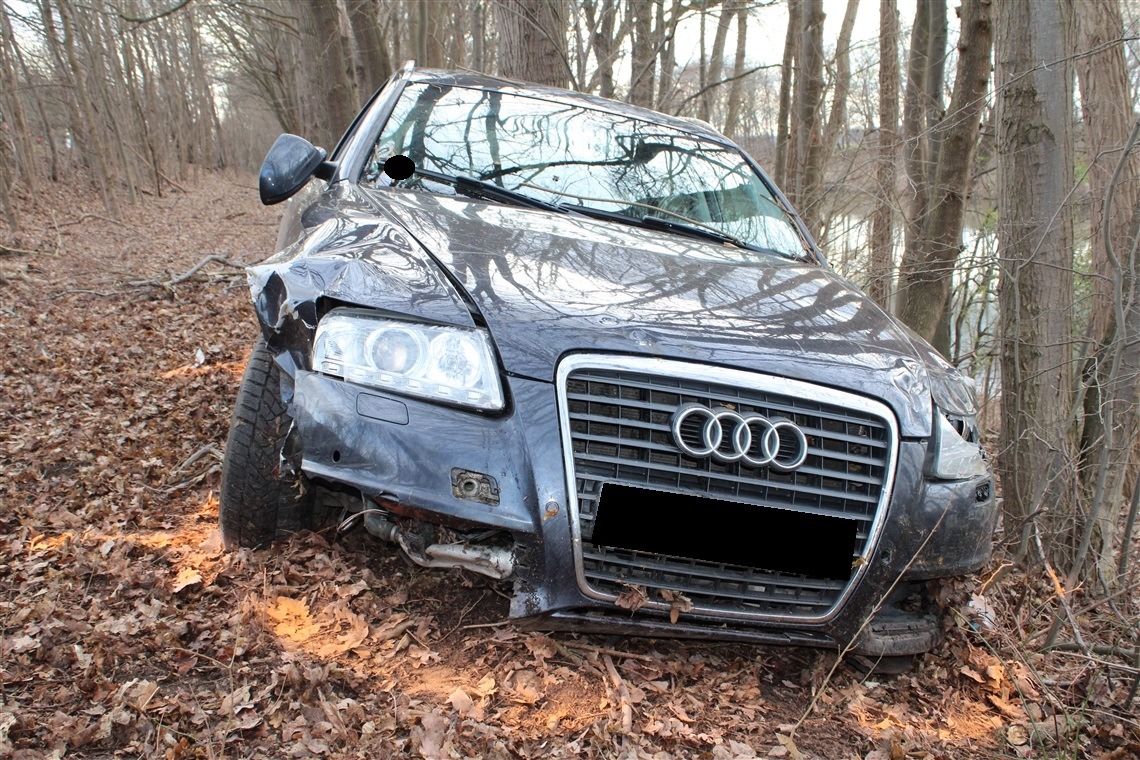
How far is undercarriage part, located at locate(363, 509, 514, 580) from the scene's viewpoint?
6.64ft

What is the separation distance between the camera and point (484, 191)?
3.12m

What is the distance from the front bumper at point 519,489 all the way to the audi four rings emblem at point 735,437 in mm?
263

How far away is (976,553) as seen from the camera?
2.33 meters

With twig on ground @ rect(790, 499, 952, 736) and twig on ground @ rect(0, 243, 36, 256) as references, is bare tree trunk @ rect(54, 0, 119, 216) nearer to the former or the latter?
twig on ground @ rect(0, 243, 36, 256)

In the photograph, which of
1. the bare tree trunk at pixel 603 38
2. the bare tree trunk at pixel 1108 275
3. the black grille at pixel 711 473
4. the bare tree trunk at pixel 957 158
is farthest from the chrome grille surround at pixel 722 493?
the bare tree trunk at pixel 603 38

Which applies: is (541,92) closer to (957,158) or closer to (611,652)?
(611,652)

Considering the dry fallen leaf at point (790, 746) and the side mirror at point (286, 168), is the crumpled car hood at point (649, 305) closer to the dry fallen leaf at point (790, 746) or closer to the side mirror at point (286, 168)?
the side mirror at point (286, 168)

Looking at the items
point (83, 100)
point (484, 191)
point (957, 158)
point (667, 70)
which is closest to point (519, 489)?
point (484, 191)

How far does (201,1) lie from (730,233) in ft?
44.7

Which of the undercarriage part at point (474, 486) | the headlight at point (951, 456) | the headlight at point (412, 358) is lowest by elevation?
the headlight at point (951, 456)

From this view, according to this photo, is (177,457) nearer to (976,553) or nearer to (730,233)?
(730,233)

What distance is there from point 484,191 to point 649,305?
3.79 ft

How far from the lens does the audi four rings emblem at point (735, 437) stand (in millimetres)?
1989

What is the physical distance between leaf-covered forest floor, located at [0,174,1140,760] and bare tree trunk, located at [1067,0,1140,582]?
1.07 m
